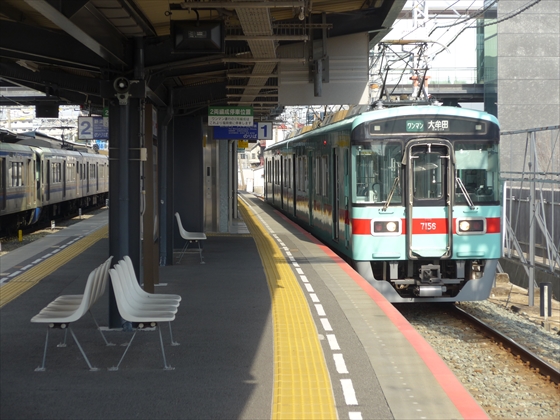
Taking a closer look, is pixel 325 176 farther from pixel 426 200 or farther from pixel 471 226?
pixel 471 226

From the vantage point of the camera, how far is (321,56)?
1138 centimetres

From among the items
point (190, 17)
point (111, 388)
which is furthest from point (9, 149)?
point (111, 388)

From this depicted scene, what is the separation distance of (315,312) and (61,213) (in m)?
22.6

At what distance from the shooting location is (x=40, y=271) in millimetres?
13117

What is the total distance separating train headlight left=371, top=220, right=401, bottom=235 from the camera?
452 inches

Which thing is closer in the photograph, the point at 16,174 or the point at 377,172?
the point at 377,172

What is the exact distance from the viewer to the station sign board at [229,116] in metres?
16.0

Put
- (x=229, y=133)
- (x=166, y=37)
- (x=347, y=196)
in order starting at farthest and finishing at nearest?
(x=229, y=133), (x=347, y=196), (x=166, y=37)

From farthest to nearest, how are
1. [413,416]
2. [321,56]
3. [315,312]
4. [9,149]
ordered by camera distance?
[9,149]
[321,56]
[315,312]
[413,416]

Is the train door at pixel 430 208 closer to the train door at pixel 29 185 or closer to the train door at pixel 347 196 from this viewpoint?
the train door at pixel 347 196

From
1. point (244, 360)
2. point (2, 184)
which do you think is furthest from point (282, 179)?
point (244, 360)

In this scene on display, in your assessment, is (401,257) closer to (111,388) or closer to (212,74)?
(212,74)

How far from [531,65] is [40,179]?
73.1 feet

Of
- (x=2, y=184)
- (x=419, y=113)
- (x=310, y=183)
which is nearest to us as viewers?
(x=419, y=113)
